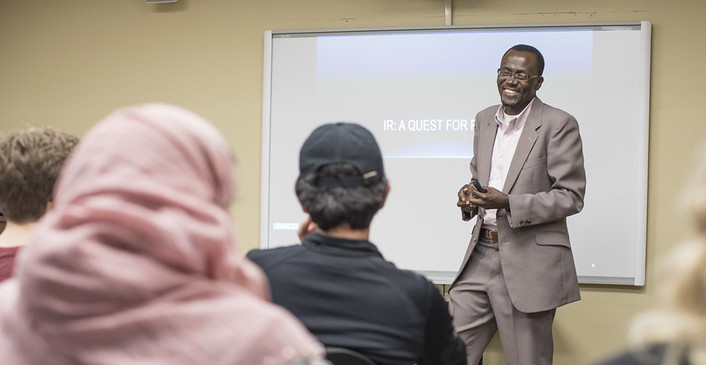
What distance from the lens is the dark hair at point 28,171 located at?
1947 millimetres

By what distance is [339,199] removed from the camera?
A: 1838 mm

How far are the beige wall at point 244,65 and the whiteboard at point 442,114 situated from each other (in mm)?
90

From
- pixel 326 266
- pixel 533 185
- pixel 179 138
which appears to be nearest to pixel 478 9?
pixel 533 185

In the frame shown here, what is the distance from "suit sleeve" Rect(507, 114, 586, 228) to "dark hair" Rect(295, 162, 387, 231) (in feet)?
4.63

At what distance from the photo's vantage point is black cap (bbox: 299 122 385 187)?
1866mm

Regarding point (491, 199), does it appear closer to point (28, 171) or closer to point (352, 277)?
point (352, 277)

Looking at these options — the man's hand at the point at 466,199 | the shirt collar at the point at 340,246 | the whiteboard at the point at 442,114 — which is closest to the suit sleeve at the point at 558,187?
the man's hand at the point at 466,199

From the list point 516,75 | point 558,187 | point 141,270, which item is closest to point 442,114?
point 516,75

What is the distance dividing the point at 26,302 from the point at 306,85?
138 inches

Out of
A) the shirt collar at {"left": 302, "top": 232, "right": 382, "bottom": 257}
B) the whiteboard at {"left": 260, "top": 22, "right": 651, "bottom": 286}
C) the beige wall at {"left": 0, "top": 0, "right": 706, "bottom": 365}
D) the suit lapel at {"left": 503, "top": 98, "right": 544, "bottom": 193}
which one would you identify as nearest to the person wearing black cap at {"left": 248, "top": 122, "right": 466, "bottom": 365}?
the shirt collar at {"left": 302, "top": 232, "right": 382, "bottom": 257}

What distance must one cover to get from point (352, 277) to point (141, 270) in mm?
807

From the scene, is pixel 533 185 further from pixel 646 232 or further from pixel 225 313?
pixel 225 313

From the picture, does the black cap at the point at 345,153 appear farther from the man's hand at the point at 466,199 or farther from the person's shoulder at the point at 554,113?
the person's shoulder at the point at 554,113

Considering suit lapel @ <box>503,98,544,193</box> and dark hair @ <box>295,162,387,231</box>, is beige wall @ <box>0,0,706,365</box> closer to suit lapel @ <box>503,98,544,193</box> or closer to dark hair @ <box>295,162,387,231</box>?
suit lapel @ <box>503,98,544,193</box>
